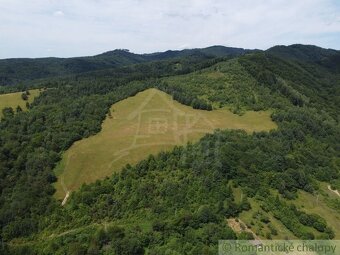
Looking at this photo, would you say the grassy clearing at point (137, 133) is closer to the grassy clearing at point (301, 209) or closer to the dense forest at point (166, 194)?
the dense forest at point (166, 194)

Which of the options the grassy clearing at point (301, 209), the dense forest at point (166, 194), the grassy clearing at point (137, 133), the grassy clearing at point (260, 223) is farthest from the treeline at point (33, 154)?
the grassy clearing at point (301, 209)

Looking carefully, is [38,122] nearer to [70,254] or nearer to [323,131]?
[70,254]

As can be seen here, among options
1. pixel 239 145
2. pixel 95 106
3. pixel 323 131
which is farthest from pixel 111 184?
pixel 323 131

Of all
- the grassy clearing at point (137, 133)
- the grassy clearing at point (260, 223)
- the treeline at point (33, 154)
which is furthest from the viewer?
the grassy clearing at point (137, 133)

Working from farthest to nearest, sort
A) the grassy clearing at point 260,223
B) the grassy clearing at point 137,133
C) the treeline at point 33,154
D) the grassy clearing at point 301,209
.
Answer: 1. the grassy clearing at point 137,133
2. the treeline at point 33,154
3. the grassy clearing at point 301,209
4. the grassy clearing at point 260,223

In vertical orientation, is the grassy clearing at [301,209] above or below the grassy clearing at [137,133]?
below

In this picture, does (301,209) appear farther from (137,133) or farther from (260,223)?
(137,133)

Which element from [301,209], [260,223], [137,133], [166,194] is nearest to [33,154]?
[137,133]

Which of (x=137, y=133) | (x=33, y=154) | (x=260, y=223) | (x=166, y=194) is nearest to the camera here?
(x=260, y=223)
